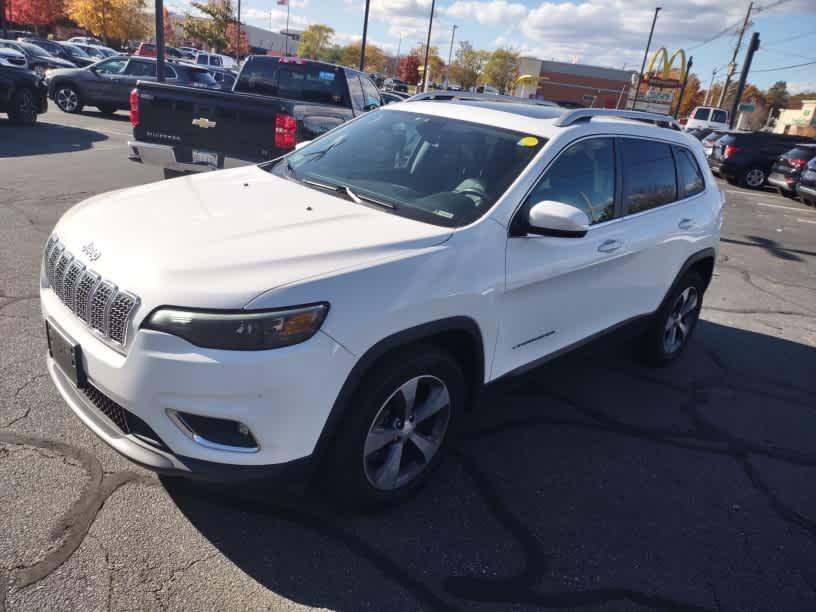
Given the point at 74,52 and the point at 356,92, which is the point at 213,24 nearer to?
the point at 74,52

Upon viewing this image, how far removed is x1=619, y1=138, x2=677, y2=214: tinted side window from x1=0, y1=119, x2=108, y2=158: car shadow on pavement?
10.1 meters

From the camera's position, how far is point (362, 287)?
8.01 ft

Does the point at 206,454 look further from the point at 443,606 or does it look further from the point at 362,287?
the point at 443,606

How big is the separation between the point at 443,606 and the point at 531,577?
0.44 metres

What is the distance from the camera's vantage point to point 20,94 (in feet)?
42.8

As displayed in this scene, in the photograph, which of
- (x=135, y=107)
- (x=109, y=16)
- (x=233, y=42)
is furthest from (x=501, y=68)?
(x=135, y=107)

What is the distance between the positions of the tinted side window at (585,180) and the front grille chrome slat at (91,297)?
75.7 inches

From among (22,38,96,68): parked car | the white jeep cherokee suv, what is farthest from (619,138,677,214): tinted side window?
(22,38,96,68): parked car

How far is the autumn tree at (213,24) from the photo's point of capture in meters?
50.8

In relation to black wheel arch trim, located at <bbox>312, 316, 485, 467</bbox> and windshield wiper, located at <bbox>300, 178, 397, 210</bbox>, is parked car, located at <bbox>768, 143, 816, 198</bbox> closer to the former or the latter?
windshield wiper, located at <bbox>300, 178, 397, 210</bbox>

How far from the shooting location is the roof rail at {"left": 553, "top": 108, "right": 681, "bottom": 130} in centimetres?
357

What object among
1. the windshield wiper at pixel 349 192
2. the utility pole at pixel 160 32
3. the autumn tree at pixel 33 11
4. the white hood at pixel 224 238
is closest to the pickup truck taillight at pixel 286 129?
the windshield wiper at pixel 349 192

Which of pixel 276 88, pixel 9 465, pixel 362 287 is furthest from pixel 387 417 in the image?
pixel 276 88

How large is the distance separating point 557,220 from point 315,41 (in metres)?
112
